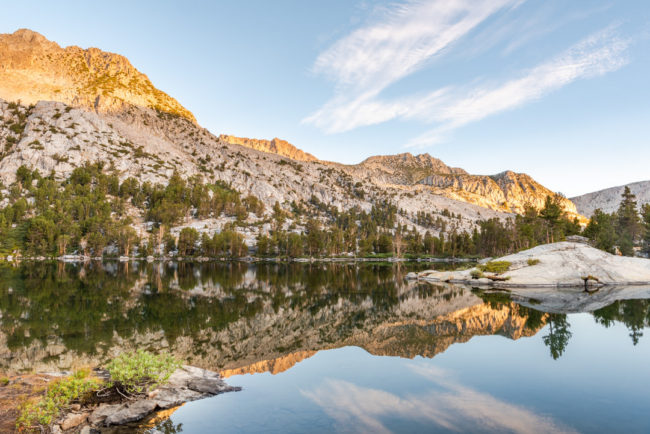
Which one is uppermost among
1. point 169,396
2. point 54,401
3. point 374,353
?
point 54,401

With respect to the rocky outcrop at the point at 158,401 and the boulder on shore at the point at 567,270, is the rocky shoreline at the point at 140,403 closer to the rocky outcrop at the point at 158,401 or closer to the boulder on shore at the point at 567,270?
the rocky outcrop at the point at 158,401

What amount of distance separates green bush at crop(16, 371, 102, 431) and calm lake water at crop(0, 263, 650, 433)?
314cm

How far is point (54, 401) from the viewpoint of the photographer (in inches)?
457

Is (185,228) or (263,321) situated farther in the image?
(185,228)

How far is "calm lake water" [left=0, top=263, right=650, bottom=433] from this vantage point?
12.7m

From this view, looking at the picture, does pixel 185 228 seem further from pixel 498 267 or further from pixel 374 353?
pixel 374 353

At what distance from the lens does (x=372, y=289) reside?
169 ft

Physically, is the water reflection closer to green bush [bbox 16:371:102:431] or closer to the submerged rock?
the submerged rock

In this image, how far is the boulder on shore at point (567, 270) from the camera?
51719 millimetres

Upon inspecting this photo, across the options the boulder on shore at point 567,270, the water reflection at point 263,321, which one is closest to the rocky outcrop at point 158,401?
the water reflection at point 263,321

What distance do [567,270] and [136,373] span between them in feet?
194

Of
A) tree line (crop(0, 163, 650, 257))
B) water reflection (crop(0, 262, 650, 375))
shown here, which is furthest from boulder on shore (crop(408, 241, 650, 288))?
tree line (crop(0, 163, 650, 257))

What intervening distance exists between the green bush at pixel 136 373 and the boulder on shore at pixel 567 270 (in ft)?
170

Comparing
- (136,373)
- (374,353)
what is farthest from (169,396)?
(374,353)
